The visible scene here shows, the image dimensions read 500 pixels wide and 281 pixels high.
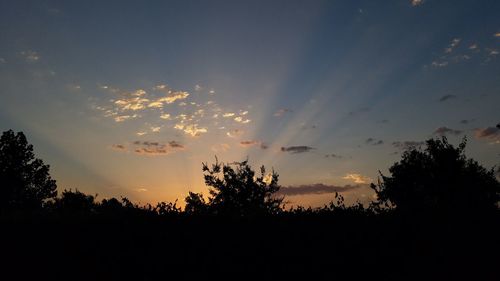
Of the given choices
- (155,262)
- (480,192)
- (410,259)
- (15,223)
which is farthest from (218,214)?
(480,192)

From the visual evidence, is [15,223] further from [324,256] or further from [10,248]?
[324,256]

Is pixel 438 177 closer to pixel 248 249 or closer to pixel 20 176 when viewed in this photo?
pixel 248 249

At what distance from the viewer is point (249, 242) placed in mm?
8836

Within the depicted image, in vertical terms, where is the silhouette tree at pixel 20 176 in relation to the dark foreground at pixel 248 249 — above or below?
above

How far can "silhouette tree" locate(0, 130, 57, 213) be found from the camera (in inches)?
2088

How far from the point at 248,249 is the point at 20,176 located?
5823 centimetres

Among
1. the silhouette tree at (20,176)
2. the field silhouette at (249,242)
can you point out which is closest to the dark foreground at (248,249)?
the field silhouette at (249,242)

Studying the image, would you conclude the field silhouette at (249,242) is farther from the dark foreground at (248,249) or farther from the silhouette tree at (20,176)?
the silhouette tree at (20,176)

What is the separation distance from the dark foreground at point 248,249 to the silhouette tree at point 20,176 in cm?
5208

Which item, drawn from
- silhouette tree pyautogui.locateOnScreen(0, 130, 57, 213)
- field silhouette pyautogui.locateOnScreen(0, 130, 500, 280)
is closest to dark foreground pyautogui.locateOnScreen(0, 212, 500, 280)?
field silhouette pyautogui.locateOnScreen(0, 130, 500, 280)

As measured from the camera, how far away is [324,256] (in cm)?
911

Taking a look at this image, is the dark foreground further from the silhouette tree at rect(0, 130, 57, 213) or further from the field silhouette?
the silhouette tree at rect(0, 130, 57, 213)

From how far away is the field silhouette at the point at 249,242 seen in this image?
732cm

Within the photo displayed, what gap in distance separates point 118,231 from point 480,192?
40.3 metres
